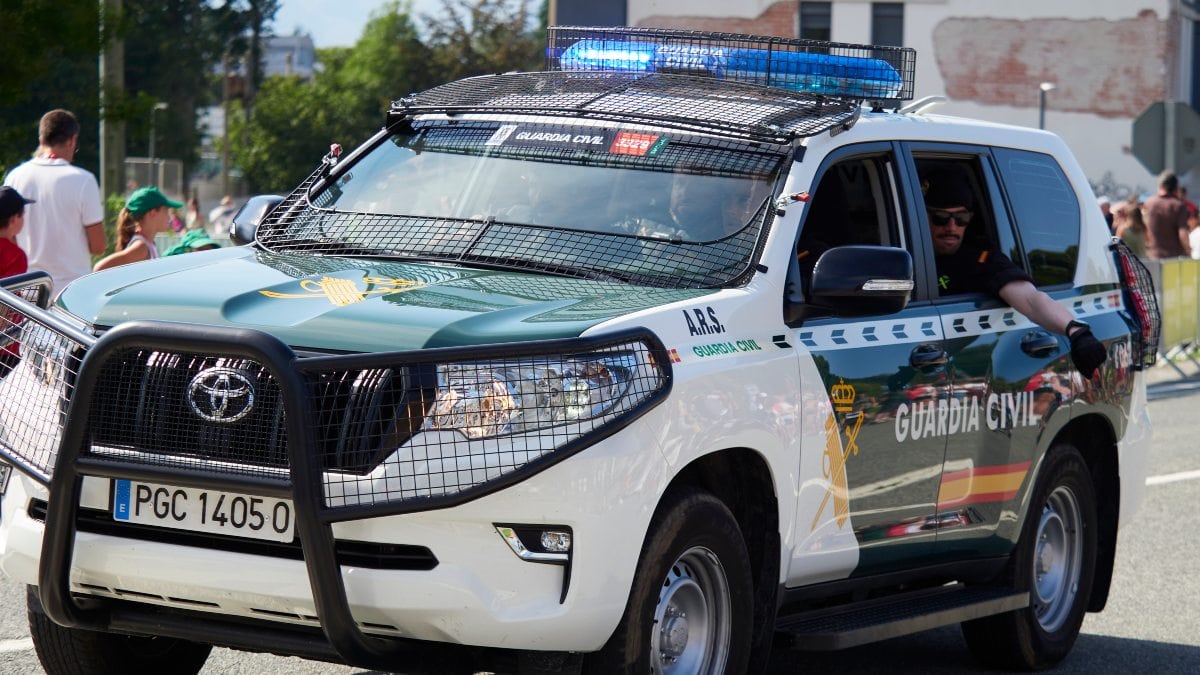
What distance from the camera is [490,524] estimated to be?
15.0ft

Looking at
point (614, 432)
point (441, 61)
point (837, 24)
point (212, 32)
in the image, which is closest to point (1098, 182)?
point (837, 24)

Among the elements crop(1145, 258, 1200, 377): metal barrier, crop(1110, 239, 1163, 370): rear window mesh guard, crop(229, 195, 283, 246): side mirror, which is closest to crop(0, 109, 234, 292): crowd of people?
crop(229, 195, 283, 246): side mirror

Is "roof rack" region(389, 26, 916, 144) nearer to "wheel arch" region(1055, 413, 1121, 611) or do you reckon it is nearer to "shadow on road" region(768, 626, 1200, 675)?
"wheel arch" region(1055, 413, 1121, 611)

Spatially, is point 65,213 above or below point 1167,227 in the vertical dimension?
above

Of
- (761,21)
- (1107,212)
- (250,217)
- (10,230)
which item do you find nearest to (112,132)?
(1107,212)

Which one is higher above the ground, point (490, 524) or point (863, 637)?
point (490, 524)

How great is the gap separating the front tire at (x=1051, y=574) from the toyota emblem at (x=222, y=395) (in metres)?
3.48

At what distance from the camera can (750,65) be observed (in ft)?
23.5

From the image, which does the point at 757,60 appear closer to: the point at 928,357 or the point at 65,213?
the point at 928,357

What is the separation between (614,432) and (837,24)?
169 ft

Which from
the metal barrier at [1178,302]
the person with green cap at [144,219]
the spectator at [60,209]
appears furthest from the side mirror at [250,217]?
the metal barrier at [1178,302]

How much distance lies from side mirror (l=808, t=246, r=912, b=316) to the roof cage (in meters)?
1.26

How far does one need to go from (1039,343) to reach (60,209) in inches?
222

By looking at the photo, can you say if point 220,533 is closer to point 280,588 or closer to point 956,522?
point 280,588
